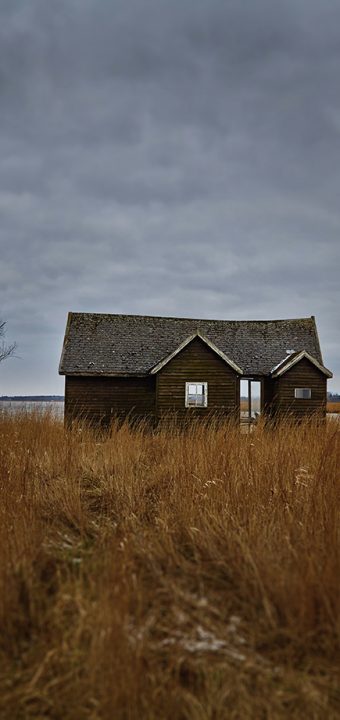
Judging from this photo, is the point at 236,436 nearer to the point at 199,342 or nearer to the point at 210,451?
the point at 210,451

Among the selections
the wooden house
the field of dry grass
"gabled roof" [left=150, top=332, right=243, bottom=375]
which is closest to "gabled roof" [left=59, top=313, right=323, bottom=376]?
the wooden house

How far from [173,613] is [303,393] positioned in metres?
20.4

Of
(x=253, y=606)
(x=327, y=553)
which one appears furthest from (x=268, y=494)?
(x=253, y=606)

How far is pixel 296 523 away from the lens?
4562mm

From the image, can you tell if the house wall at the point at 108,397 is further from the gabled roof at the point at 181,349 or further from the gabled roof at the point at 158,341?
the gabled roof at the point at 181,349

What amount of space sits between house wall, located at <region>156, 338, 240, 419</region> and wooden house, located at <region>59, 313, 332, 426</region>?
1.7 inches

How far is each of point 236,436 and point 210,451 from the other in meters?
1.46

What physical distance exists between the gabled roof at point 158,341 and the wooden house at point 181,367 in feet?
0.15

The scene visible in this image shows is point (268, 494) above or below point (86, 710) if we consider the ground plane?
above

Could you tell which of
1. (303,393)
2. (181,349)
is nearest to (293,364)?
(303,393)

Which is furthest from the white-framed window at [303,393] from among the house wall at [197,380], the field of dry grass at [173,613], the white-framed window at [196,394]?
the field of dry grass at [173,613]

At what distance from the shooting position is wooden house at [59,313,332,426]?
2091 centimetres

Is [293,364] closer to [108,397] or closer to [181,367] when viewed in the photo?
[181,367]

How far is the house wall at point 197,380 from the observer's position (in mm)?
20734
